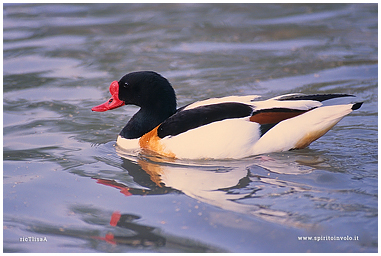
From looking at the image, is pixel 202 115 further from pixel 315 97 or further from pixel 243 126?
pixel 315 97

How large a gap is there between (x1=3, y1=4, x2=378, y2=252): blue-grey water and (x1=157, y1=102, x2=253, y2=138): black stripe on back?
36cm

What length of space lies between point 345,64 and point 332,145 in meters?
3.89

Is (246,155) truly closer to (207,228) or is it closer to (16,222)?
(207,228)

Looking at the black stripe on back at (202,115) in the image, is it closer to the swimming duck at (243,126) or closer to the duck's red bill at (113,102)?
the swimming duck at (243,126)

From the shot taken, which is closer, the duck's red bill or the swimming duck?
the swimming duck

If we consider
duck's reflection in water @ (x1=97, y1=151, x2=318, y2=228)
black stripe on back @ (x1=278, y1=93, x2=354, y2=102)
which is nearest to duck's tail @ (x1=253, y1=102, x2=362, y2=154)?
black stripe on back @ (x1=278, y1=93, x2=354, y2=102)

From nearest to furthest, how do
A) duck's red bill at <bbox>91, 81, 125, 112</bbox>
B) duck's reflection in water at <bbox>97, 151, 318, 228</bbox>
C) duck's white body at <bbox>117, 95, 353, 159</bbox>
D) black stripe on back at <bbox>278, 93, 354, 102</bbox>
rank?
duck's reflection in water at <bbox>97, 151, 318, 228</bbox> < duck's white body at <bbox>117, 95, 353, 159</bbox> < black stripe on back at <bbox>278, 93, 354, 102</bbox> < duck's red bill at <bbox>91, 81, 125, 112</bbox>

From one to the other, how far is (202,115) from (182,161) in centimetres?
52

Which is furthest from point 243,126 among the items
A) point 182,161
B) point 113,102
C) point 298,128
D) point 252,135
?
point 113,102

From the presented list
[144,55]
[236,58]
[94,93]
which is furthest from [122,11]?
[94,93]

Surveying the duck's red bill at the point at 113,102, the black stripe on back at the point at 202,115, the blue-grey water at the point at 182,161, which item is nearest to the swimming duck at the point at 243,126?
the black stripe on back at the point at 202,115

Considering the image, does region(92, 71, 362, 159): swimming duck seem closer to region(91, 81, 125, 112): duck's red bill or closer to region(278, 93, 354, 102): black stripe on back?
region(278, 93, 354, 102): black stripe on back

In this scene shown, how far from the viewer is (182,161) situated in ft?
17.3

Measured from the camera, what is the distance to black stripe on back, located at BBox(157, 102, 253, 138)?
5176 millimetres
